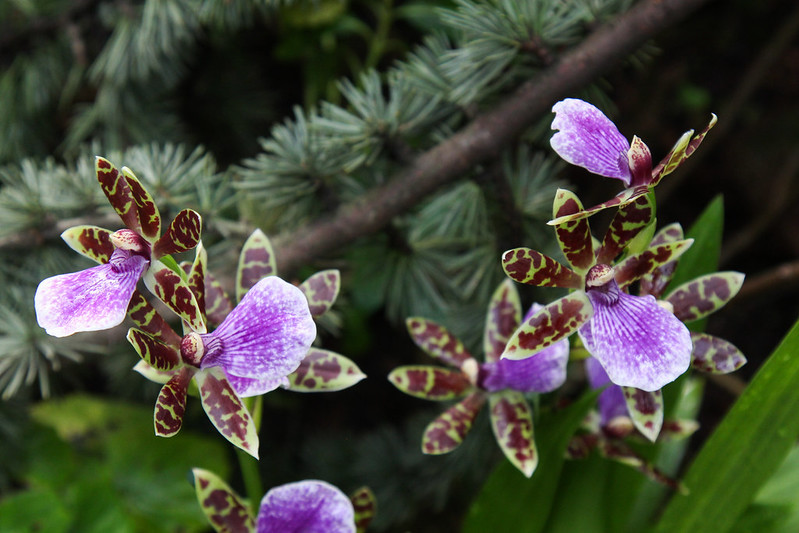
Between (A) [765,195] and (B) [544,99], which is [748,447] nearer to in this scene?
(B) [544,99]

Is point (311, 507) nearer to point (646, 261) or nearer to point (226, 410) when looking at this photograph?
point (226, 410)

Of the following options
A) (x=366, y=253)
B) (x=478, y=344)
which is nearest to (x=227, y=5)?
(x=366, y=253)

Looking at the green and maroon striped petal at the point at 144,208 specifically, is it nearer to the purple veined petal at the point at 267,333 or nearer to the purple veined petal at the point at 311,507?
the purple veined petal at the point at 267,333

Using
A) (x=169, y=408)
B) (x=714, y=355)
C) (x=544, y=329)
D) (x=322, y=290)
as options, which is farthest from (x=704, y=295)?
(x=169, y=408)

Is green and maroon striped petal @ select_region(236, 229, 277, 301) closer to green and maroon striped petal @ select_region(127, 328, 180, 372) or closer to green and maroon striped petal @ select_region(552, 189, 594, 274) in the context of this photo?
green and maroon striped petal @ select_region(127, 328, 180, 372)

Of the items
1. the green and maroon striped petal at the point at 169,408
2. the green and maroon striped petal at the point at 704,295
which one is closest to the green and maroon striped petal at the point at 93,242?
the green and maroon striped petal at the point at 169,408

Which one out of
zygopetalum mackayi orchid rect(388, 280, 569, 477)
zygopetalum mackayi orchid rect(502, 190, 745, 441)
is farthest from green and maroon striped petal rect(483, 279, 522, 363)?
zygopetalum mackayi orchid rect(502, 190, 745, 441)
